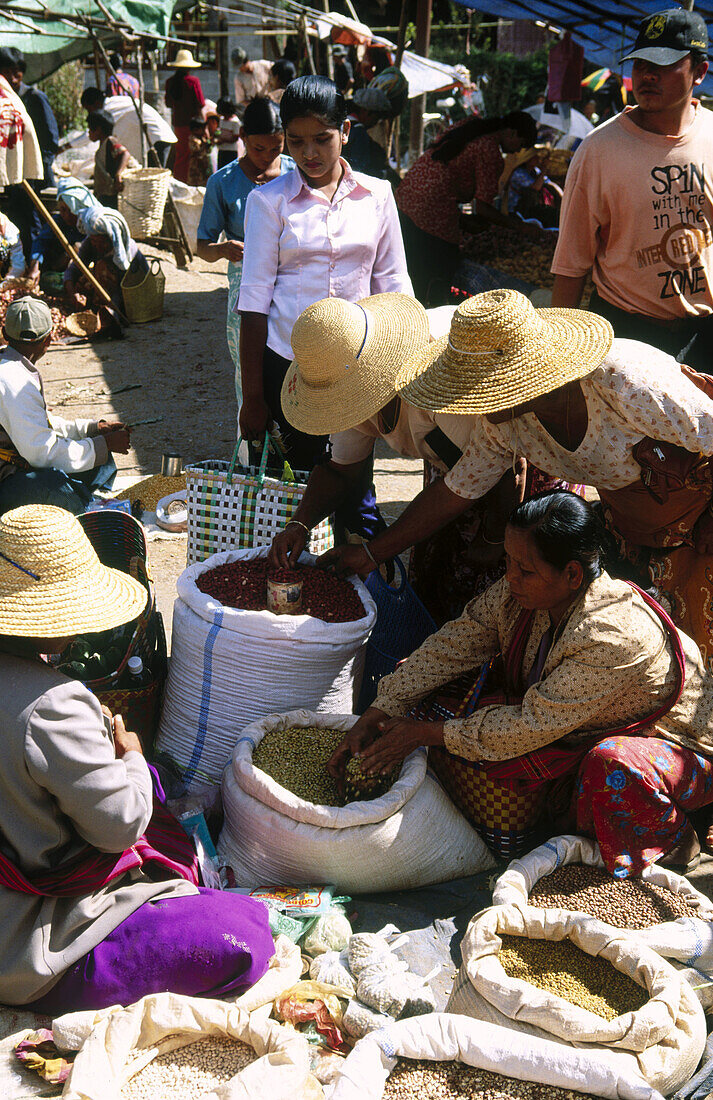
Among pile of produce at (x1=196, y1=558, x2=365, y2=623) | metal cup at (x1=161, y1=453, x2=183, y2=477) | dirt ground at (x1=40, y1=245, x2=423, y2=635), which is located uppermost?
pile of produce at (x1=196, y1=558, x2=365, y2=623)

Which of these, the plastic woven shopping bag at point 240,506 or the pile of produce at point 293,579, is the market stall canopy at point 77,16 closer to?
the plastic woven shopping bag at point 240,506

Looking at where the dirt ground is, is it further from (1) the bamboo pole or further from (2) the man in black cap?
(2) the man in black cap

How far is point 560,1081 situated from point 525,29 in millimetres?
23438

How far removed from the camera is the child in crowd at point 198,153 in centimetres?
1078

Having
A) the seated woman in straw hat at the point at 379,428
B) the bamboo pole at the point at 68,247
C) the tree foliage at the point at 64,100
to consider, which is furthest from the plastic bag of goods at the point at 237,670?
the tree foliage at the point at 64,100


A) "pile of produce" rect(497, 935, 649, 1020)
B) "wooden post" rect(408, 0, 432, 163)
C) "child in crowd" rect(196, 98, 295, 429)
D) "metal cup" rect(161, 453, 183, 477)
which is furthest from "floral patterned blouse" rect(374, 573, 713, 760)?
"wooden post" rect(408, 0, 432, 163)

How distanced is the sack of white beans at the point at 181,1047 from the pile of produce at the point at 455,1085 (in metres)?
0.17

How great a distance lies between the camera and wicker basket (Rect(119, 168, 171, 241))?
870 centimetres

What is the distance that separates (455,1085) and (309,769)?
2.62 feet

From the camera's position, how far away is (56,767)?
173 cm

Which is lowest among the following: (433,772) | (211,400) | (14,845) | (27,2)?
(211,400)

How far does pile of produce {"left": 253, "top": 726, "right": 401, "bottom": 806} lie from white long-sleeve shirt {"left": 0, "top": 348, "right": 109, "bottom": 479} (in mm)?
1465

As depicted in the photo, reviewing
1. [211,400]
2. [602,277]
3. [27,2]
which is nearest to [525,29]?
[27,2]

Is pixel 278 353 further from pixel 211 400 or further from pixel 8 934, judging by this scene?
pixel 211 400
